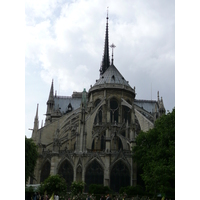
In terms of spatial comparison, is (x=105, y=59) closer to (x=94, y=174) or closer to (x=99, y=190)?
(x=94, y=174)

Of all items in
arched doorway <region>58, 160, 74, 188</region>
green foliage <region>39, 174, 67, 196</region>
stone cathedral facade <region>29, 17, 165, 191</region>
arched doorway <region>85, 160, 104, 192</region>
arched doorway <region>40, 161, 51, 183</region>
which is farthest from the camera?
arched doorway <region>40, 161, 51, 183</region>

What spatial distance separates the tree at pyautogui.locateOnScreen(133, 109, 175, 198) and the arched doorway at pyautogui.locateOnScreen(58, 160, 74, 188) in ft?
30.6

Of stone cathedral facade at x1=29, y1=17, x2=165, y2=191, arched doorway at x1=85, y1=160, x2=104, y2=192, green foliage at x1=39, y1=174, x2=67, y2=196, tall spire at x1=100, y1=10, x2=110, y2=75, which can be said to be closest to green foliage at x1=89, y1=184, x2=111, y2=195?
stone cathedral facade at x1=29, y1=17, x2=165, y2=191

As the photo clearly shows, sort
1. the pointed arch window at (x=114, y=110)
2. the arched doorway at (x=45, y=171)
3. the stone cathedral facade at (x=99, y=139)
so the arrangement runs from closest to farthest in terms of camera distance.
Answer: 1. the stone cathedral facade at (x=99, y=139)
2. the arched doorway at (x=45, y=171)
3. the pointed arch window at (x=114, y=110)

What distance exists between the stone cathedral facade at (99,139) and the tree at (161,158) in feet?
16.8

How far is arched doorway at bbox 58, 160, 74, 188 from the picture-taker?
35.8 meters

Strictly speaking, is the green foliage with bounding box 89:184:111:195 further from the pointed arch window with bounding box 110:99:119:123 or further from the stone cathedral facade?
the pointed arch window with bounding box 110:99:119:123

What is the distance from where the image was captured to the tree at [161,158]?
2411 centimetres

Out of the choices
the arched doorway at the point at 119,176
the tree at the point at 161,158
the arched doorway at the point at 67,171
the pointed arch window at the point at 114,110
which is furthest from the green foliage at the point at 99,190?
the pointed arch window at the point at 114,110

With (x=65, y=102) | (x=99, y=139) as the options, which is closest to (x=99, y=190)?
(x=99, y=139)

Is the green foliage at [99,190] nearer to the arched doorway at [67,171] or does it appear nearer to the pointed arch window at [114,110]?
the arched doorway at [67,171]

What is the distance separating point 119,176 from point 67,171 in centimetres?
630

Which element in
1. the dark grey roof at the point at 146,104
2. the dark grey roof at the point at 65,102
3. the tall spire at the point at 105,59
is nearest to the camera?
the dark grey roof at the point at 146,104
